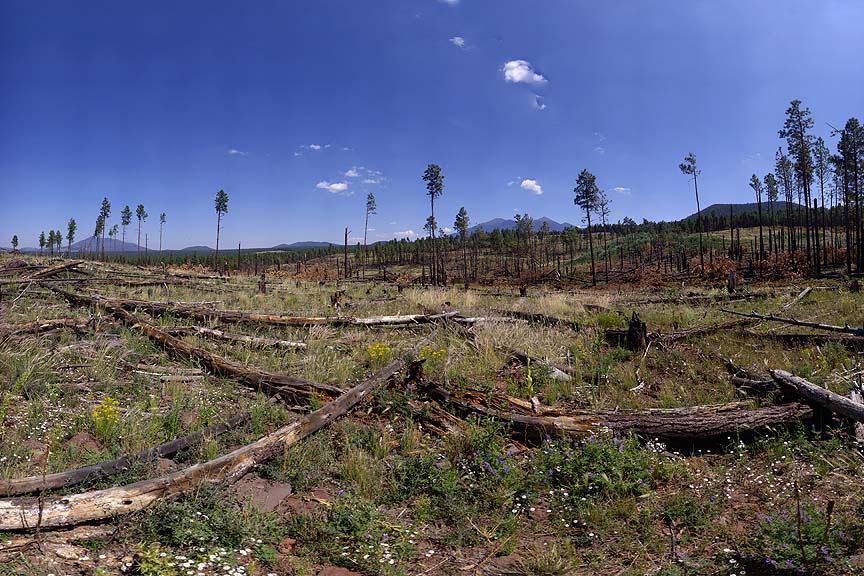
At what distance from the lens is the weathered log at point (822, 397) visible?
3.89 metres

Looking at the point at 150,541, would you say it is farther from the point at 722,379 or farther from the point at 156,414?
the point at 722,379

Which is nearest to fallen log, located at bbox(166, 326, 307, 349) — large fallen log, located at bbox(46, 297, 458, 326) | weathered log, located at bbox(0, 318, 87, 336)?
large fallen log, located at bbox(46, 297, 458, 326)

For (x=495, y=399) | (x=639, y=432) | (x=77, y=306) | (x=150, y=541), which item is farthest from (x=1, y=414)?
(x=77, y=306)

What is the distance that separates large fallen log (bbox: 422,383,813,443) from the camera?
14.1 ft

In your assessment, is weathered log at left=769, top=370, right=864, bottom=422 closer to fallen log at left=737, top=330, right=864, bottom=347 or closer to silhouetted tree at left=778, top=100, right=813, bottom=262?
fallen log at left=737, top=330, right=864, bottom=347

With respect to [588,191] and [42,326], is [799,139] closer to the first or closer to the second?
[588,191]

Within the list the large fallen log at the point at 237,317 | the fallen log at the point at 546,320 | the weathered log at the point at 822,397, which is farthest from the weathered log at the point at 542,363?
the large fallen log at the point at 237,317

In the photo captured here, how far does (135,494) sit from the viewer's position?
280 cm

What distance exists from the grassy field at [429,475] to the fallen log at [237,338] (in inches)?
13.4

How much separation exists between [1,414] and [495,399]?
185 inches

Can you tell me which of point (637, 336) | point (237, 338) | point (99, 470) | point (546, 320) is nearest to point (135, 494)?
point (99, 470)

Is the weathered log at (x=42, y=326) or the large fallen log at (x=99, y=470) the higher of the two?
the weathered log at (x=42, y=326)

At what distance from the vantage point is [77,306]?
893 cm

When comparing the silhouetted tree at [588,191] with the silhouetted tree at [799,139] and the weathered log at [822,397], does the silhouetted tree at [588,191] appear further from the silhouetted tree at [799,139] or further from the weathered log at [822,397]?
the weathered log at [822,397]
